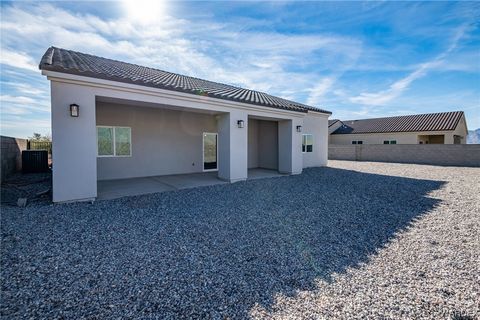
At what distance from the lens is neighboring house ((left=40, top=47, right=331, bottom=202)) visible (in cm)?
622

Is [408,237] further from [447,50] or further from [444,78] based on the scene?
[444,78]

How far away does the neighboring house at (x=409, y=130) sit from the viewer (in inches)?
928

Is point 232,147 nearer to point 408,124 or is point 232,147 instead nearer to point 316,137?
point 316,137

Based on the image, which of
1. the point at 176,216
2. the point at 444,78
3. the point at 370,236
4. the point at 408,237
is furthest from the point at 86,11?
the point at 444,78

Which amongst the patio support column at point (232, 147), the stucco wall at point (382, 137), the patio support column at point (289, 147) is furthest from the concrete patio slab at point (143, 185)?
the stucco wall at point (382, 137)

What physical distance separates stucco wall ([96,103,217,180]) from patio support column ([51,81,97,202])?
12.6 ft

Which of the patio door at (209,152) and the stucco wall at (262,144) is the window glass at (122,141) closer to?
the patio door at (209,152)

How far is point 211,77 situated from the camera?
1556 cm

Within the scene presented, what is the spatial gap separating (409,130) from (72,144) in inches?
1226

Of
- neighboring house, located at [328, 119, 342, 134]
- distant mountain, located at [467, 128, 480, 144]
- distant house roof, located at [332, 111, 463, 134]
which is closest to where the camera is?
distant house roof, located at [332, 111, 463, 134]

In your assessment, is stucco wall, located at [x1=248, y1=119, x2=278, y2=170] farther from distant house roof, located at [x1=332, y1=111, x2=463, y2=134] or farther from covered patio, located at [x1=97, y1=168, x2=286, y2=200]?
distant house roof, located at [x1=332, y1=111, x2=463, y2=134]

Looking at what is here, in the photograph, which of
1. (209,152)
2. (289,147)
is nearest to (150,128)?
(209,152)

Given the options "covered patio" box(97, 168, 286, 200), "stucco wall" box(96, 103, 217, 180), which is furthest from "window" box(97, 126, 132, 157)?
"covered patio" box(97, 168, 286, 200)

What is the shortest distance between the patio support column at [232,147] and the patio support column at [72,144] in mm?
5036
